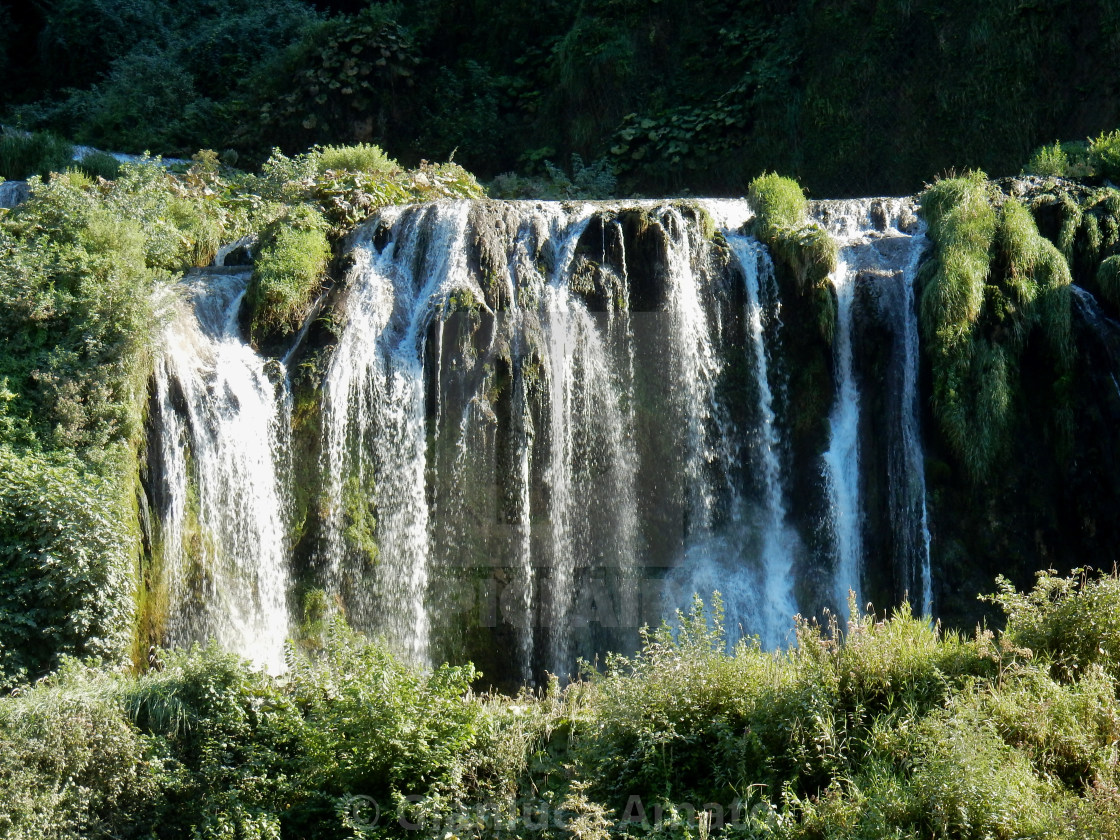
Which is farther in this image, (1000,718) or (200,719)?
(200,719)

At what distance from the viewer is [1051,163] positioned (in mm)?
14117

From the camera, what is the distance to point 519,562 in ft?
38.0

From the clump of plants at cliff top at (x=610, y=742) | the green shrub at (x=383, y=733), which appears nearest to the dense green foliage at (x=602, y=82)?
the clump of plants at cliff top at (x=610, y=742)

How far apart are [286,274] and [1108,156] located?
31.4ft

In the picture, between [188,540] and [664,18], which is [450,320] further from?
[664,18]

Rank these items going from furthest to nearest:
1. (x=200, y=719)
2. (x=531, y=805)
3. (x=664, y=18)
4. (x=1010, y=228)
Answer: (x=664, y=18) → (x=1010, y=228) → (x=200, y=719) → (x=531, y=805)

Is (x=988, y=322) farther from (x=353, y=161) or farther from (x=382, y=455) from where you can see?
(x=353, y=161)

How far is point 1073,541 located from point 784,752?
5779 millimetres

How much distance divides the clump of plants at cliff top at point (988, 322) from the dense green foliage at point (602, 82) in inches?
232

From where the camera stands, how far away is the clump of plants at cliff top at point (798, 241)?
12367 millimetres

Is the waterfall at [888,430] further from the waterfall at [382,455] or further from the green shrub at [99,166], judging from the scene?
the green shrub at [99,166]

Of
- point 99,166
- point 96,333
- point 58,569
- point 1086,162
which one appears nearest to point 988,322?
point 1086,162

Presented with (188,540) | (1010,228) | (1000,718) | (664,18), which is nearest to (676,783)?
(1000,718)

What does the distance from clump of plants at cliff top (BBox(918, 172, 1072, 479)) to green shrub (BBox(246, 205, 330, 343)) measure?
638cm
